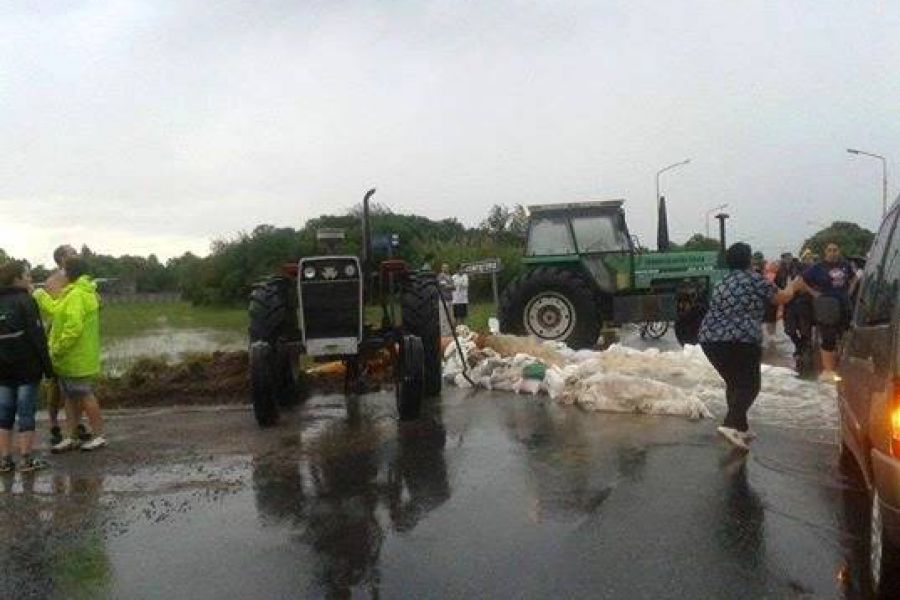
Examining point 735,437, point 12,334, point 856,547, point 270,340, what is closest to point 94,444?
point 12,334

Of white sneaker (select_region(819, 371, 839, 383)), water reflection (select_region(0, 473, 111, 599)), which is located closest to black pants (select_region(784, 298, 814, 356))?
white sneaker (select_region(819, 371, 839, 383))

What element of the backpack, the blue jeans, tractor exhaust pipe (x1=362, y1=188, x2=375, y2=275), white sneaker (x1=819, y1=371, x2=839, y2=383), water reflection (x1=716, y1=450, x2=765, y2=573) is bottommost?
water reflection (x1=716, y1=450, x2=765, y2=573)

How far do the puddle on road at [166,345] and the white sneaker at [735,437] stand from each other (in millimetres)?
7936

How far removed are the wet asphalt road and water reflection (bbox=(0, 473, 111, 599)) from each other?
0.02m

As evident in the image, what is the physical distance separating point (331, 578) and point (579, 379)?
5603 mm

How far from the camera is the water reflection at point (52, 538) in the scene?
4.73 meters

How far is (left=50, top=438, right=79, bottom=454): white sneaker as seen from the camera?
8.16m

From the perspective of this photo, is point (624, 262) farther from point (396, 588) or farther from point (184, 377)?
point (396, 588)

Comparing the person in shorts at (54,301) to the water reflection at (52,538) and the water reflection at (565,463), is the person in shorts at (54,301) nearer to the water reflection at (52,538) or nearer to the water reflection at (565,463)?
the water reflection at (52,538)

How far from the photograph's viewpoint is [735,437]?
7.32 m

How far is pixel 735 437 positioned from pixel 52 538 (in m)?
5.08

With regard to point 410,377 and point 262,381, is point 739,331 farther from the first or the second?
point 262,381

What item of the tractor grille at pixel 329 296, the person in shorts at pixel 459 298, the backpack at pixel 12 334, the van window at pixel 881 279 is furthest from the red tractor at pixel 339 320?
the person in shorts at pixel 459 298

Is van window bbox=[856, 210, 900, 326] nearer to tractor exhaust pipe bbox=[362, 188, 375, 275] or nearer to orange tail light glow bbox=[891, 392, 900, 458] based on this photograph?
orange tail light glow bbox=[891, 392, 900, 458]
